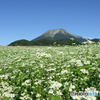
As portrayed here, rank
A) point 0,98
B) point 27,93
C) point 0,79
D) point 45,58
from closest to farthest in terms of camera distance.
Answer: point 0,98 → point 27,93 → point 0,79 → point 45,58

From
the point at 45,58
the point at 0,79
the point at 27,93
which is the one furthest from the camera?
the point at 45,58

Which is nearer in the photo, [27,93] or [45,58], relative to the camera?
[27,93]

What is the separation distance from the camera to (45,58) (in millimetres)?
16078

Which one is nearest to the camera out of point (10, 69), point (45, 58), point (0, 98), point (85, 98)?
point (85, 98)

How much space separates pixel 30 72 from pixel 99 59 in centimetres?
374

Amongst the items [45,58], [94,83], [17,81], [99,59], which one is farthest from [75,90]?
[45,58]

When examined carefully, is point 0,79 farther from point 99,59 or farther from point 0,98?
point 99,59

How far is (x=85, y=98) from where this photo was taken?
6242 mm

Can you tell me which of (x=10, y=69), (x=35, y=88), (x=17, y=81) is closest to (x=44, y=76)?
(x=17, y=81)

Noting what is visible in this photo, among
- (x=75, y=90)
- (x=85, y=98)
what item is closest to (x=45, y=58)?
(x=75, y=90)

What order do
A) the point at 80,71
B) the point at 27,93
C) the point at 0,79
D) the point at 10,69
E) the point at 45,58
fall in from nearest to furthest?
1. the point at 27,93
2. the point at 80,71
3. the point at 0,79
4. the point at 10,69
5. the point at 45,58

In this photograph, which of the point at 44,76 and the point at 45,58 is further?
the point at 45,58

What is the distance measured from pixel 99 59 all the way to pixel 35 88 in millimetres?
5752

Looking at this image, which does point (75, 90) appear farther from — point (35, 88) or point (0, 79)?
point (0, 79)
